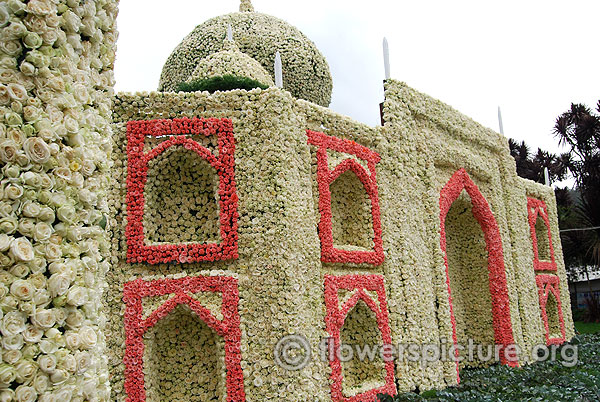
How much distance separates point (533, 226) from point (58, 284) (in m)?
14.8

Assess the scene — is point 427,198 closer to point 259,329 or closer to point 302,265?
point 302,265

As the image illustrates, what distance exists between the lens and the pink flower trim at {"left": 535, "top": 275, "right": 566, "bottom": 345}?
→ 1449 centimetres

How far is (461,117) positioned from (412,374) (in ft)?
20.3

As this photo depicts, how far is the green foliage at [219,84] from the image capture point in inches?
338

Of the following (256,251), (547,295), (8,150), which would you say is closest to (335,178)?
(256,251)

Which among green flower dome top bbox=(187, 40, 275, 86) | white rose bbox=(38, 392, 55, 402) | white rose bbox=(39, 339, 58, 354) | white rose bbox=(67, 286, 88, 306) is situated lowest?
white rose bbox=(38, 392, 55, 402)

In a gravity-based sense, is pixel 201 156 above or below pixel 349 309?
above

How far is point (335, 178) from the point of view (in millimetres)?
8680

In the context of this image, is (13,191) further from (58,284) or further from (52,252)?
(58,284)

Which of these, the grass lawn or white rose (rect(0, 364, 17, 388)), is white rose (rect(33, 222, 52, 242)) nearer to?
white rose (rect(0, 364, 17, 388))

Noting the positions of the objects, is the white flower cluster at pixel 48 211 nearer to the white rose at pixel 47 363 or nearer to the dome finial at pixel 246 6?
the white rose at pixel 47 363

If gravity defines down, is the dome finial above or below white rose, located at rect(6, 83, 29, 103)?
above

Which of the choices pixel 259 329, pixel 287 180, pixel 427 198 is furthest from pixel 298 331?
pixel 427 198

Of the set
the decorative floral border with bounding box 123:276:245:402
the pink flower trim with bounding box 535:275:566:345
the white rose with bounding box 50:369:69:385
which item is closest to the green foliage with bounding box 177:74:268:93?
the decorative floral border with bounding box 123:276:245:402
